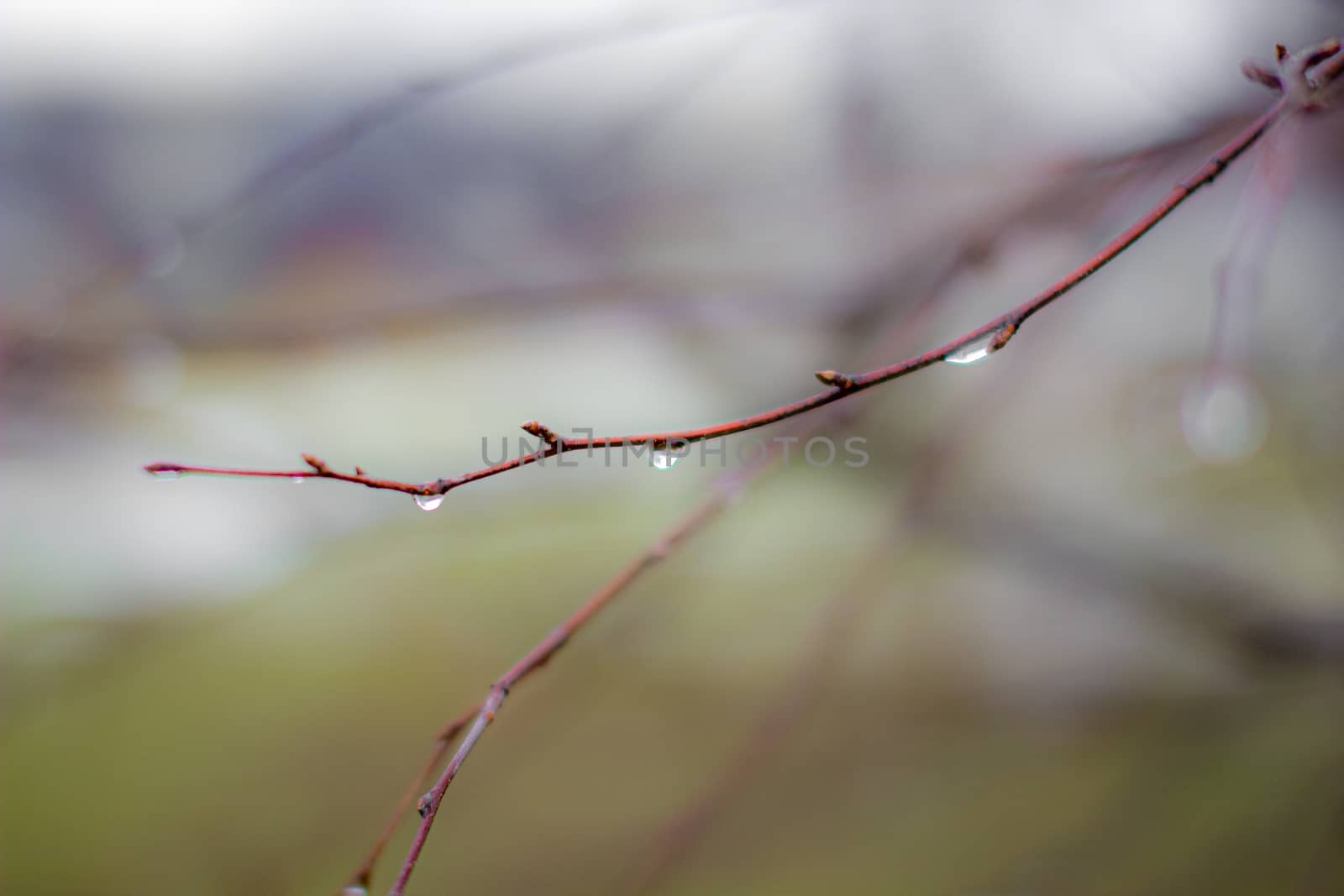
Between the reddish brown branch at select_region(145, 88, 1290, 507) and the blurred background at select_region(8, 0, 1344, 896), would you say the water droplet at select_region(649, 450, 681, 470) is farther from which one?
the blurred background at select_region(8, 0, 1344, 896)

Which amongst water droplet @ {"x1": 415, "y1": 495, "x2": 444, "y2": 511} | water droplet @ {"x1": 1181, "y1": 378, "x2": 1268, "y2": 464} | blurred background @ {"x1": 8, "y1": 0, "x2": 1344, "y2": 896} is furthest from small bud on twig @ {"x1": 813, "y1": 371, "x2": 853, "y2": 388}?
water droplet @ {"x1": 1181, "y1": 378, "x2": 1268, "y2": 464}

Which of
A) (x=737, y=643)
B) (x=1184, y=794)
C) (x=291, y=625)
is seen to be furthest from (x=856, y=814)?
(x=291, y=625)

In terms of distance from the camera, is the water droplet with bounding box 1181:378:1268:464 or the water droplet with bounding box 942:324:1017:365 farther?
the water droplet with bounding box 1181:378:1268:464

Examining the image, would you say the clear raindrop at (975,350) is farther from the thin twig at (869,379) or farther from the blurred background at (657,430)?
the blurred background at (657,430)

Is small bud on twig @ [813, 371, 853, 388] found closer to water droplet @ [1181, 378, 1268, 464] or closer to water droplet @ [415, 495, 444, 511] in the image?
water droplet @ [415, 495, 444, 511]

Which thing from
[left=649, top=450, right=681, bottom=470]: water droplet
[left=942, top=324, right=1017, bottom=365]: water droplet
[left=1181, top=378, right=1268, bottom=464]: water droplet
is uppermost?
[left=1181, top=378, right=1268, bottom=464]: water droplet

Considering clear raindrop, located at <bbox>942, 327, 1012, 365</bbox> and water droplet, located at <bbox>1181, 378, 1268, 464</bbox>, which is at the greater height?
water droplet, located at <bbox>1181, 378, 1268, 464</bbox>

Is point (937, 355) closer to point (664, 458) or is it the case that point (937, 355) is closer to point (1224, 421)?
point (664, 458)
